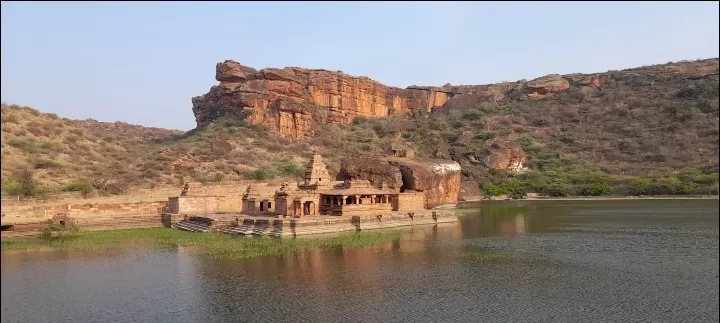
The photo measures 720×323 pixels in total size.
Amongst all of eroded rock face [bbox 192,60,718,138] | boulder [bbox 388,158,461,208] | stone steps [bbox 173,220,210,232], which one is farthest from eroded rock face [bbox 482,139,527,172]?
stone steps [bbox 173,220,210,232]

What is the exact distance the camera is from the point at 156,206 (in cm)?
3712

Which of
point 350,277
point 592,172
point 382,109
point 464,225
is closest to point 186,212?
point 464,225

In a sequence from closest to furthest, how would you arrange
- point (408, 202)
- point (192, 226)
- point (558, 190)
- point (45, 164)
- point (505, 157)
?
point (192, 226), point (408, 202), point (45, 164), point (558, 190), point (505, 157)

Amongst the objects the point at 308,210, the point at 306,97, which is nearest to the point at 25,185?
the point at 308,210

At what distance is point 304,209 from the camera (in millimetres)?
33688

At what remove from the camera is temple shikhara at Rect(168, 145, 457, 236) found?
29766 mm

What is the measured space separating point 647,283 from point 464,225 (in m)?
18.9

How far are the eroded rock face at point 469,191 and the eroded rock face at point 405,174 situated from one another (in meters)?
10.4

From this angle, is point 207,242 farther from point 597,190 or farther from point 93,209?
point 597,190

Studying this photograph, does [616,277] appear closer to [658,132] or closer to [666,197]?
[666,197]

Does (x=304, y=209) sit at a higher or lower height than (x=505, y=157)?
lower

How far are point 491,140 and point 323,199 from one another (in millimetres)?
54219

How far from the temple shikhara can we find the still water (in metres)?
5.16

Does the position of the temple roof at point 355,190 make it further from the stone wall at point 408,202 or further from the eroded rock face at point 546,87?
the eroded rock face at point 546,87
